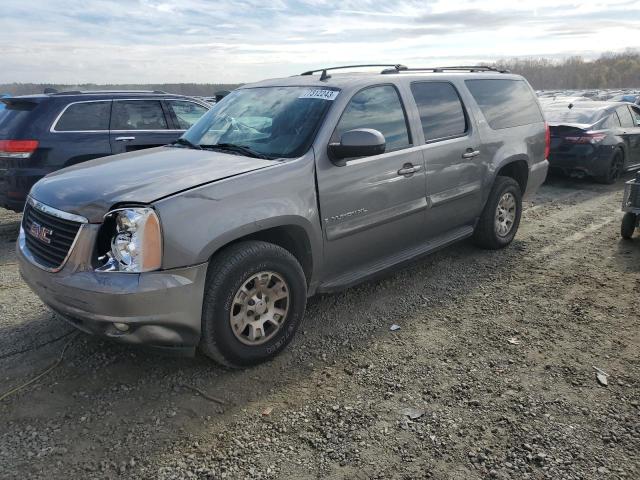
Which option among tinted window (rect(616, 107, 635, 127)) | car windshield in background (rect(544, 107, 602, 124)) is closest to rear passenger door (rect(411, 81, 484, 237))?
car windshield in background (rect(544, 107, 602, 124))

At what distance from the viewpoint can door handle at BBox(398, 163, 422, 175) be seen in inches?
165

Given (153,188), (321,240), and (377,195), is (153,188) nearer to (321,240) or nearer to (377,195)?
(321,240)

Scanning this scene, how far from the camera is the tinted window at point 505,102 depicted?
5297 millimetres

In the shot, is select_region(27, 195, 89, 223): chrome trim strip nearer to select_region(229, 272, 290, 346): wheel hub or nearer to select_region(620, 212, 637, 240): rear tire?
select_region(229, 272, 290, 346): wheel hub

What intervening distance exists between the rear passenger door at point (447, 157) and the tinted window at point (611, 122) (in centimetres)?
617

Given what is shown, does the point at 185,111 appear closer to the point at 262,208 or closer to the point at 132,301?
the point at 262,208

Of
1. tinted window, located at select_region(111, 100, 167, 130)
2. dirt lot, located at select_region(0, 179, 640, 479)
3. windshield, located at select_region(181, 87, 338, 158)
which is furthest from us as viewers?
tinted window, located at select_region(111, 100, 167, 130)

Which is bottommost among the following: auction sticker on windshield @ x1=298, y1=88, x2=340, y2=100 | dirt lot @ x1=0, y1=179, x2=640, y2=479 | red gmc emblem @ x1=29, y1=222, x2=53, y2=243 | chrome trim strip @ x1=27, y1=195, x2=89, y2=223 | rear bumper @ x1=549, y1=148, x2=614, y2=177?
dirt lot @ x1=0, y1=179, x2=640, y2=479

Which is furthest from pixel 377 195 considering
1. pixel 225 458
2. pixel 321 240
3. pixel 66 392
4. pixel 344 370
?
pixel 66 392

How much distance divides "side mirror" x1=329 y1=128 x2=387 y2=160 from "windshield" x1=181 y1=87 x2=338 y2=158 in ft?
0.80

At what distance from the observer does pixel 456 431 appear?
278cm

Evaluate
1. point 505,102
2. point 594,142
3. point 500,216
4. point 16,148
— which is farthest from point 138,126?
point 594,142

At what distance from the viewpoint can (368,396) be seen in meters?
3.10

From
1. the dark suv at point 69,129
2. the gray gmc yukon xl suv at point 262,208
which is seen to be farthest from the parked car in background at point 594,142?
the dark suv at point 69,129
